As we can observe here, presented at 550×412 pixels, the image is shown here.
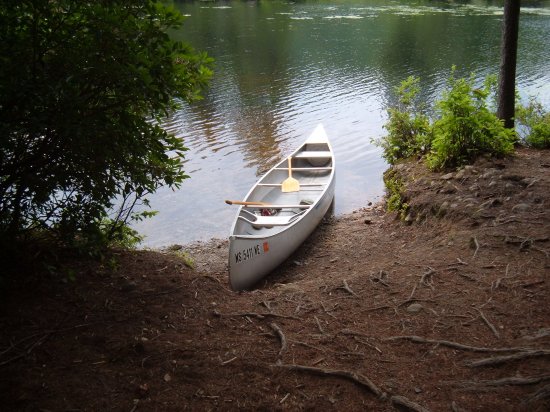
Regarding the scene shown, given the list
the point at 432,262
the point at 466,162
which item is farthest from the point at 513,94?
the point at 432,262

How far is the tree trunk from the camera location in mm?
8359

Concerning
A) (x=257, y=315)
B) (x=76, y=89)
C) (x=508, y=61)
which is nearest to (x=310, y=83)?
(x=508, y=61)

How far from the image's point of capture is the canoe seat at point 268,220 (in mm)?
8492

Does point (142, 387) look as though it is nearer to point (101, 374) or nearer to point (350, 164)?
point (101, 374)

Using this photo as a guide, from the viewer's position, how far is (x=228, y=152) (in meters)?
14.3

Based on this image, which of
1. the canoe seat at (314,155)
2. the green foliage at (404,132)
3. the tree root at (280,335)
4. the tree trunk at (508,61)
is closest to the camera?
the tree root at (280,335)

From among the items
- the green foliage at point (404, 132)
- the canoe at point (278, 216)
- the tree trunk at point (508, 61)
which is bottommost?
the canoe at point (278, 216)

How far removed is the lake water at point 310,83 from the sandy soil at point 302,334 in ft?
16.1

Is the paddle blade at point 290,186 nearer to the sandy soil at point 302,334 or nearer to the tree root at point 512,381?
the sandy soil at point 302,334

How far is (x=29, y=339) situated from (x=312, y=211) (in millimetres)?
5949

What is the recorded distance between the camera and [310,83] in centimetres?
2239

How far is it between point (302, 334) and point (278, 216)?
4742 millimetres

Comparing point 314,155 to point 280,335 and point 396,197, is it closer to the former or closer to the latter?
point 396,197

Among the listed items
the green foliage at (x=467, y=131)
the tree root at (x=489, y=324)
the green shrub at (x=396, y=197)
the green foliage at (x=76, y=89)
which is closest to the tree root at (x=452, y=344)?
the tree root at (x=489, y=324)
